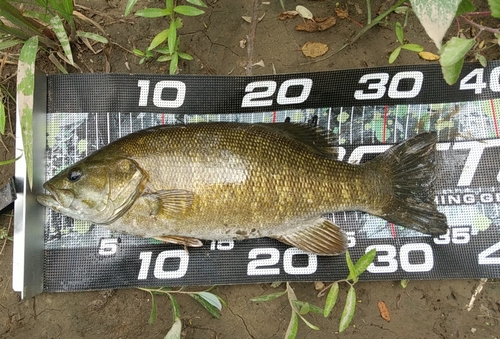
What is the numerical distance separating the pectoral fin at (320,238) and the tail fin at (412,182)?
1.03ft

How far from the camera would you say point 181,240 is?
2.42 metres

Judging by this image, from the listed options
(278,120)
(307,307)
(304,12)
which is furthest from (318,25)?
(307,307)

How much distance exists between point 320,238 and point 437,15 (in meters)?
1.51

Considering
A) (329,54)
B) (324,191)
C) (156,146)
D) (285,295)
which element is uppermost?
(329,54)

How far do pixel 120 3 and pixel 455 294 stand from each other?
10.5 ft

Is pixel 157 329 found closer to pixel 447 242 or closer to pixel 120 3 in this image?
pixel 447 242

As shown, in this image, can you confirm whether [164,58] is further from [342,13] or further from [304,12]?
[342,13]

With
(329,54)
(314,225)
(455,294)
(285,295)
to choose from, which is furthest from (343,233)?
(329,54)

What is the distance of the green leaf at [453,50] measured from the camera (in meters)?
1.56

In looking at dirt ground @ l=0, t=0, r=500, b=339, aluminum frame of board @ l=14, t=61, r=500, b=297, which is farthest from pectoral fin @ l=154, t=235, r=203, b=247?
dirt ground @ l=0, t=0, r=500, b=339

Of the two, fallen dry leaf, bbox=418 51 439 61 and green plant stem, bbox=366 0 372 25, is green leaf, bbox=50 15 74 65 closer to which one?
green plant stem, bbox=366 0 372 25

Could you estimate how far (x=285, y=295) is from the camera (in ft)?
8.61

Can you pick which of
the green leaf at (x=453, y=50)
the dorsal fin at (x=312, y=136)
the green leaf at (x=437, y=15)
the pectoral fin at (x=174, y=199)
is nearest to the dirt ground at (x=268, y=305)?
the dorsal fin at (x=312, y=136)

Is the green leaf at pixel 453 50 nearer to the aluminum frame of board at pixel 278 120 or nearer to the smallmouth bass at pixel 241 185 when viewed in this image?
the smallmouth bass at pixel 241 185
